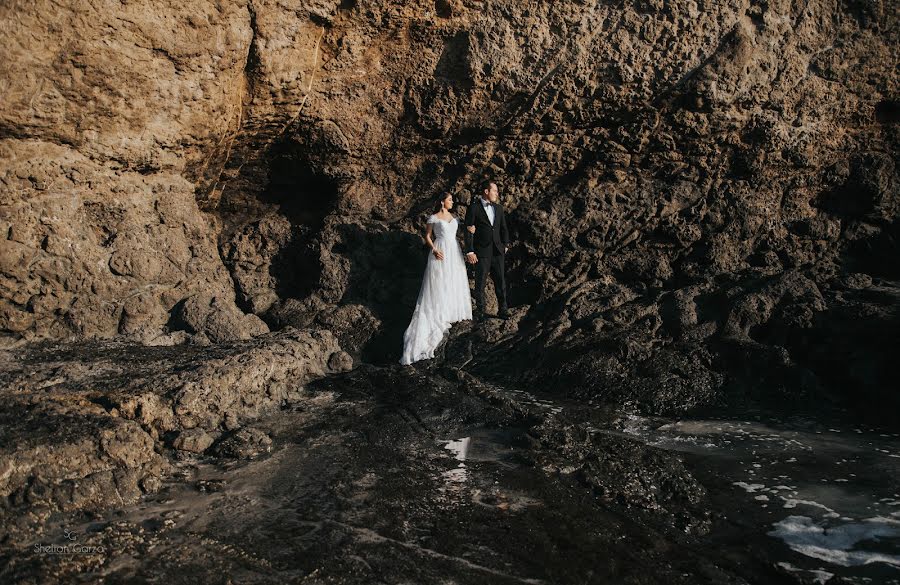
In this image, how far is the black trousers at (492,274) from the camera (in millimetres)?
8414

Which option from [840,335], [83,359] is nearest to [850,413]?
[840,335]

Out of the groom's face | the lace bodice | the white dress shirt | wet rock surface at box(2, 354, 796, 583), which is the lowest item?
wet rock surface at box(2, 354, 796, 583)

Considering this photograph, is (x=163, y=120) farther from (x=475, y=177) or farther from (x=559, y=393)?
(x=559, y=393)

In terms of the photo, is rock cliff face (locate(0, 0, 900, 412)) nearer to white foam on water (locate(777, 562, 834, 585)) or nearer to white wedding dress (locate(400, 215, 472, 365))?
white wedding dress (locate(400, 215, 472, 365))

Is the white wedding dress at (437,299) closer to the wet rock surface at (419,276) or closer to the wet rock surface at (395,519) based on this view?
the wet rock surface at (419,276)

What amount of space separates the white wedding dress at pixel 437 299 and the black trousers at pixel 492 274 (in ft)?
0.76

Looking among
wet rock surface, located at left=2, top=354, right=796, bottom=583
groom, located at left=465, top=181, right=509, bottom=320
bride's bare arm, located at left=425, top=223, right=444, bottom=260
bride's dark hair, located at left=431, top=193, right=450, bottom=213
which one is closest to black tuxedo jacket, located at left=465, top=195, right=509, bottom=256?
groom, located at left=465, top=181, right=509, bottom=320

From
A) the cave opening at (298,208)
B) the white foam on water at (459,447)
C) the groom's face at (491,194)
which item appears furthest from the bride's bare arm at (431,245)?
the white foam on water at (459,447)

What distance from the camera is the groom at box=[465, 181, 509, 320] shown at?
8320mm

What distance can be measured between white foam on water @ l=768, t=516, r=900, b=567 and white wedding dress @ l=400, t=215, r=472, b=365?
4243mm

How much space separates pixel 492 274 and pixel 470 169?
128 centimetres

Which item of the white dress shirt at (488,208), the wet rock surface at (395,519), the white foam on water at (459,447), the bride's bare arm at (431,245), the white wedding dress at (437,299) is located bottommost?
the wet rock surface at (395,519)

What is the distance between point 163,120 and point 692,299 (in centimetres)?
564

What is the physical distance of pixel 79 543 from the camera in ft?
13.6
